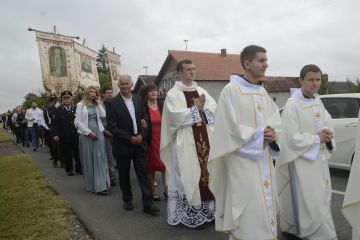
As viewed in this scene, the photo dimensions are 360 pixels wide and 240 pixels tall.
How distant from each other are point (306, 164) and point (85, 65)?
10.4 m

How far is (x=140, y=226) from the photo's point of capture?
17.4 feet

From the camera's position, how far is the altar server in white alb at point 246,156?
3.61 m

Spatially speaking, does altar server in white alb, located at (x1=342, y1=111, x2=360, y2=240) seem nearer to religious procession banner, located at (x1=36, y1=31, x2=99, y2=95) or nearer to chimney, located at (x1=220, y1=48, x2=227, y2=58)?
religious procession banner, located at (x1=36, y1=31, x2=99, y2=95)

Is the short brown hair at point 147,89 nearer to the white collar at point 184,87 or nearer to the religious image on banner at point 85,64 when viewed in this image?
the white collar at point 184,87

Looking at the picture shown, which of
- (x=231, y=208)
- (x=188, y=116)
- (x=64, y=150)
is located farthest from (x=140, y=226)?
(x=64, y=150)

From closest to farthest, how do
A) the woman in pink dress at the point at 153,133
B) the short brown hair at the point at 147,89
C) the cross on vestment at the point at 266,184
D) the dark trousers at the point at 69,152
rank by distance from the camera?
the cross on vestment at the point at 266,184 < the woman in pink dress at the point at 153,133 < the short brown hair at the point at 147,89 < the dark trousers at the point at 69,152

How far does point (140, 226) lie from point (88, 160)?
108 inches

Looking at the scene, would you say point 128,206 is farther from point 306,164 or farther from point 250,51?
point 250,51

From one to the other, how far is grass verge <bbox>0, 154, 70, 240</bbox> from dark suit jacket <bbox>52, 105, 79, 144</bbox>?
41.0 inches

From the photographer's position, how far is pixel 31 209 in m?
6.13

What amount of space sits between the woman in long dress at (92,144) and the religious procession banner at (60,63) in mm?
4468

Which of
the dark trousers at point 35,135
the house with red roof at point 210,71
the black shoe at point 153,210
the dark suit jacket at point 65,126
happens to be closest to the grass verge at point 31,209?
the dark suit jacket at point 65,126

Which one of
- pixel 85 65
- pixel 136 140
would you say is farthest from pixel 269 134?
pixel 85 65

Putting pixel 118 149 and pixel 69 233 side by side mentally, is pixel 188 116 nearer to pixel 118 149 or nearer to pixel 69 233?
pixel 118 149
